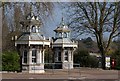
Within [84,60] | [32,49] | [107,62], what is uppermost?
[32,49]

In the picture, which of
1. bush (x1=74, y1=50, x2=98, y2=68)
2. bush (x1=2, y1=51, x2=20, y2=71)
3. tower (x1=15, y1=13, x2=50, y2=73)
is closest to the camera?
tower (x1=15, y1=13, x2=50, y2=73)

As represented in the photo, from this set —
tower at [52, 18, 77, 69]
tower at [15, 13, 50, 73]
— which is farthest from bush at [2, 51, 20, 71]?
tower at [52, 18, 77, 69]

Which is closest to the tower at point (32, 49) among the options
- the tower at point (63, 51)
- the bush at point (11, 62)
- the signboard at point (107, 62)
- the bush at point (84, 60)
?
the bush at point (11, 62)

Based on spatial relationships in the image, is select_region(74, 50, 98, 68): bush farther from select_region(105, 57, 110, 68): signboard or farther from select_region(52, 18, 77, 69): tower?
select_region(52, 18, 77, 69): tower

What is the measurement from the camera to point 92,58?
45344 mm

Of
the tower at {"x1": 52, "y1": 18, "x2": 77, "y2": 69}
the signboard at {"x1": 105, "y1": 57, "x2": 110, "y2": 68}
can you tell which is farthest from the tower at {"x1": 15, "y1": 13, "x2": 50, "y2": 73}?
the signboard at {"x1": 105, "y1": 57, "x2": 110, "y2": 68}

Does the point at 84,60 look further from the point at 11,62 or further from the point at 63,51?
the point at 11,62

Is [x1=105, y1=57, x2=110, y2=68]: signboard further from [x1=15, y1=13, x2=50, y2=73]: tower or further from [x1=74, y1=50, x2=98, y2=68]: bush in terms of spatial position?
[x1=15, y1=13, x2=50, y2=73]: tower

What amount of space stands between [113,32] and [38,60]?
44.8 ft

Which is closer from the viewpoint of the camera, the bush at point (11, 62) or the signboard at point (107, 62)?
the bush at point (11, 62)

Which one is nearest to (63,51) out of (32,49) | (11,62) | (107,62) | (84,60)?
(107,62)

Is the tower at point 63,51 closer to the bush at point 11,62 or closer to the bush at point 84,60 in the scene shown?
the bush at point 11,62

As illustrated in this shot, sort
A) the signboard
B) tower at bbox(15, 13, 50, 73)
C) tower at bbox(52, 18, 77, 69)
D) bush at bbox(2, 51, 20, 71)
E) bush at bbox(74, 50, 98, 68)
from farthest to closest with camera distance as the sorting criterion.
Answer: bush at bbox(74, 50, 98, 68) → tower at bbox(52, 18, 77, 69) → the signboard → bush at bbox(2, 51, 20, 71) → tower at bbox(15, 13, 50, 73)

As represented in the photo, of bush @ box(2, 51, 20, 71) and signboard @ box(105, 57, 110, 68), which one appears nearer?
bush @ box(2, 51, 20, 71)
